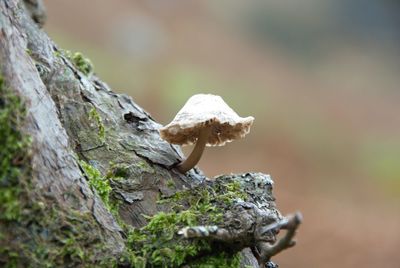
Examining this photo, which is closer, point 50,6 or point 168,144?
point 168,144

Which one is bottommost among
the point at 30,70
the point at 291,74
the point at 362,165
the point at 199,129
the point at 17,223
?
the point at 17,223

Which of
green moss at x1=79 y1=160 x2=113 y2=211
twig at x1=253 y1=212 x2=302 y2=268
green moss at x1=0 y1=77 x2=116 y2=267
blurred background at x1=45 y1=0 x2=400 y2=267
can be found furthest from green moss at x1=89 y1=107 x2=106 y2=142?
blurred background at x1=45 y1=0 x2=400 y2=267

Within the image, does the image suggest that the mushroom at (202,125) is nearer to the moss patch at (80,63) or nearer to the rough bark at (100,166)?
the rough bark at (100,166)

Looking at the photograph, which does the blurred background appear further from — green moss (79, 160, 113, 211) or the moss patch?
green moss (79, 160, 113, 211)

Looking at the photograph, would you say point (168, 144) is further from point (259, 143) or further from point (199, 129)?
point (259, 143)

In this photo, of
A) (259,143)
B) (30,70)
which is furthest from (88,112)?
(259,143)
